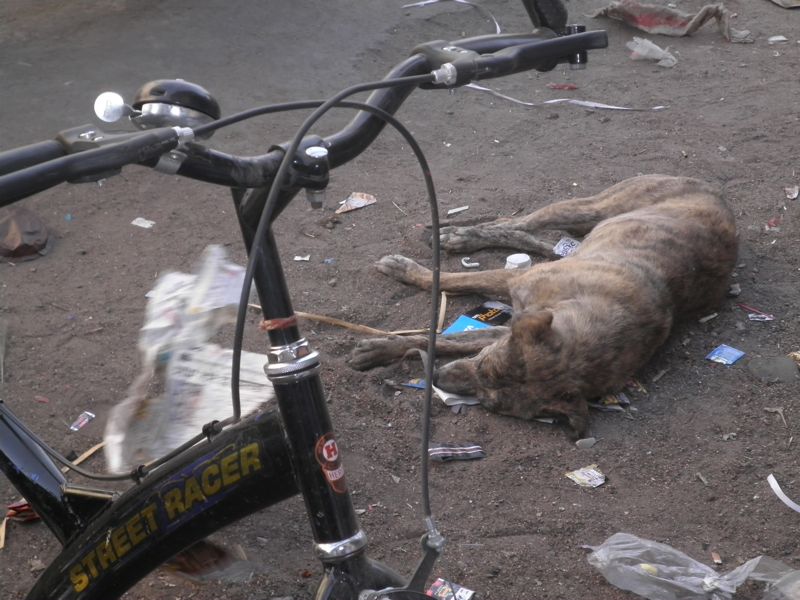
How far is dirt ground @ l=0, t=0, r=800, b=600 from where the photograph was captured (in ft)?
11.4

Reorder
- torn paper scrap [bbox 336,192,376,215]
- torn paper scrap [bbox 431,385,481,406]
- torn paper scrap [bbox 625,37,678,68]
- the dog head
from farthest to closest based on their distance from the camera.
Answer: torn paper scrap [bbox 625,37,678,68] → torn paper scrap [bbox 336,192,376,215] → torn paper scrap [bbox 431,385,481,406] → the dog head

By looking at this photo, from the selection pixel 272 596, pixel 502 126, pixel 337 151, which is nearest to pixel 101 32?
pixel 502 126

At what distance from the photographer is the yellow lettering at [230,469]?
2.13 m

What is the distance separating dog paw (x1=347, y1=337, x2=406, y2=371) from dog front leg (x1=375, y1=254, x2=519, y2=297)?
23.5 inches

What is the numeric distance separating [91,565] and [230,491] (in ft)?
1.52

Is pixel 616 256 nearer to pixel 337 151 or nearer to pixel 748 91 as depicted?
pixel 337 151

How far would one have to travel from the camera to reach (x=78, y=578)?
90.8 inches

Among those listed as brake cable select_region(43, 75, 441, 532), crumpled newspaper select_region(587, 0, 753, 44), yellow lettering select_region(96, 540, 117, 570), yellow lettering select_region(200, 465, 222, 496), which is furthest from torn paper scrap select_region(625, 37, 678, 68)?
yellow lettering select_region(96, 540, 117, 570)

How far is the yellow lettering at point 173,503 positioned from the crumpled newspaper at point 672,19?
8224mm

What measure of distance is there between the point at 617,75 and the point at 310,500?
710cm

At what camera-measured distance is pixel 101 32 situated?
8023 mm

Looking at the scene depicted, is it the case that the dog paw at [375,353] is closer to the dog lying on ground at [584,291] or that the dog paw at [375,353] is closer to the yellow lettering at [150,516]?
the dog lying on ground at [584,291]

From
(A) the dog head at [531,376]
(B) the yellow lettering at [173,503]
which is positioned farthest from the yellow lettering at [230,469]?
(A) the dog head at [531,376]

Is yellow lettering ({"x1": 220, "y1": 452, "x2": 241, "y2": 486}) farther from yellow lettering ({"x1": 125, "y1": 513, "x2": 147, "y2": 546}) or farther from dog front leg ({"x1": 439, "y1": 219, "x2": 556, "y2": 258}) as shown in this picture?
dog front leg ({"x1": 439, "y1": 219, "x2": 556, "y2": 258})
